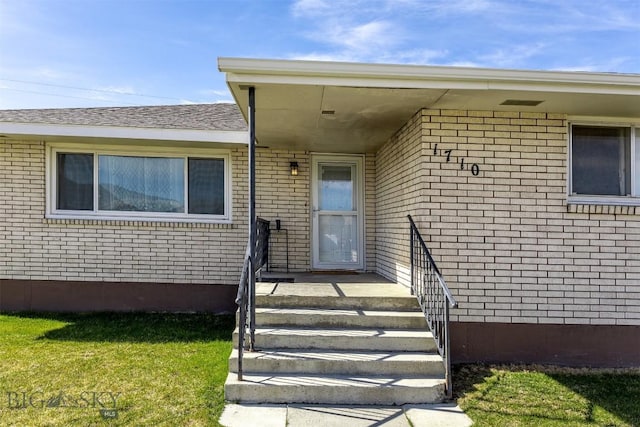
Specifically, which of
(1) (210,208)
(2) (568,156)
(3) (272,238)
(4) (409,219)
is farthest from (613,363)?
(1) (210,208)

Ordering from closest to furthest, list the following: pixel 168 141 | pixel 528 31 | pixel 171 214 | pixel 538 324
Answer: pixel 538 324 → pixel 168 141 → pixel 171 214 → pixel 528 31

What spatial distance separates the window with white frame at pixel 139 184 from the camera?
678cm

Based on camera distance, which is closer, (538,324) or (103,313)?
(538,324)

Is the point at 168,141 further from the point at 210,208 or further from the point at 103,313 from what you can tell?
the point at 103,313

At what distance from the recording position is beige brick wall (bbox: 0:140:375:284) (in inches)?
261

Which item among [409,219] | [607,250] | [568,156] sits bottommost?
[607,250]

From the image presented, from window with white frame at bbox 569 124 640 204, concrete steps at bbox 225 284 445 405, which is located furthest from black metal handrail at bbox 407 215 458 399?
window with white frame at bbox 569 124 640 204

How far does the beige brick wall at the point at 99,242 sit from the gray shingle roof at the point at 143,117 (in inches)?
18.3

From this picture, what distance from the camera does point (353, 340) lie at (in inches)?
162

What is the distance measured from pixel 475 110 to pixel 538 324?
250 cm

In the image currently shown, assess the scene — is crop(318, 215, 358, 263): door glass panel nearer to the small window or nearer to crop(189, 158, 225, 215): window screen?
crop(189, 158, 225, 215): window screen

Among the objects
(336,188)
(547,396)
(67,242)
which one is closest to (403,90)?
(547,396)

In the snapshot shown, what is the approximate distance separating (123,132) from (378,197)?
4.04 metres

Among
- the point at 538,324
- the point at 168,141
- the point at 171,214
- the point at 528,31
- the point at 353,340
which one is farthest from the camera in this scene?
the point at 528,31
